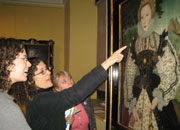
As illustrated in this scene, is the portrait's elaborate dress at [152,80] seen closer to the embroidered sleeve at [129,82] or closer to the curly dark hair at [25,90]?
the embroidered sleeve at [129,82]

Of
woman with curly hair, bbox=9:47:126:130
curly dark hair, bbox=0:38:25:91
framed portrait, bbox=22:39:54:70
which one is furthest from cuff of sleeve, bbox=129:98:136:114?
framed portrait, bbox=22:39:54:70

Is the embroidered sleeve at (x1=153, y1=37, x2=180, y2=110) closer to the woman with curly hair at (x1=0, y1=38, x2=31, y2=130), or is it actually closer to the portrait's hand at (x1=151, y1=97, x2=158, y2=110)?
the portrait's hand at (x1=151, y1=97, x2=158, y2=110)

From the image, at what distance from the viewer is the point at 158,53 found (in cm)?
106

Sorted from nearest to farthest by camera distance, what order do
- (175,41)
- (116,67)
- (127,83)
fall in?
(175,41)
(127,83)
(116,67)

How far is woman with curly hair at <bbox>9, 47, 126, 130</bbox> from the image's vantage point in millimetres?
1020

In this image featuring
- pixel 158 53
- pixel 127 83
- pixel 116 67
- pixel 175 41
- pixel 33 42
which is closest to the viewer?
pixel 175 41

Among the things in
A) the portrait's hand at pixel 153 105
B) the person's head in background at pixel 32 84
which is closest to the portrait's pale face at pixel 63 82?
the person's head in background at pixel 32 84

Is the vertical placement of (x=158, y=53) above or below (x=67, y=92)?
above

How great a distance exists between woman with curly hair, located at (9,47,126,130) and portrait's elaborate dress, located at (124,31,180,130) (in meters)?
0.19

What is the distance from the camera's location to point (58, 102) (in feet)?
3.51

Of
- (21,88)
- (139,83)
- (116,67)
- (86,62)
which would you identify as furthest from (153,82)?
(86,62)

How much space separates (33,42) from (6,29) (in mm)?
746

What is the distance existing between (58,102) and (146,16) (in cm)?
80

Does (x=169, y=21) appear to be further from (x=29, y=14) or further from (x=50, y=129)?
(x=29, y=14)
